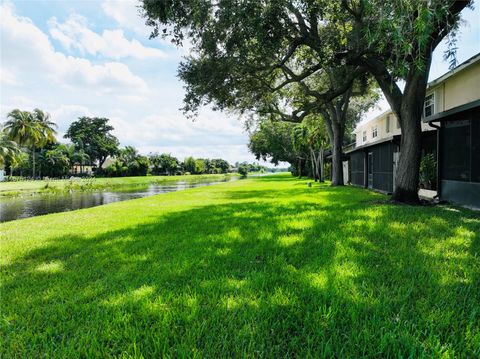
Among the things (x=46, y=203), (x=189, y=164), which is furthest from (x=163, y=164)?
(x=46, y=203)

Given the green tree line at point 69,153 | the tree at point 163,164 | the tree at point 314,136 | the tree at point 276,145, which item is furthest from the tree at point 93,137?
the tree at point 314,136

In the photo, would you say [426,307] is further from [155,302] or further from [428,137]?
[428,137]

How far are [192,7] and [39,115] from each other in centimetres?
6946

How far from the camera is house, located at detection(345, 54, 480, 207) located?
9141 millimetres

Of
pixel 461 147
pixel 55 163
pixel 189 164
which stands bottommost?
pixel 461 147

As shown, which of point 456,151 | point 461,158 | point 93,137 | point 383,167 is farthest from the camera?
point 93,137

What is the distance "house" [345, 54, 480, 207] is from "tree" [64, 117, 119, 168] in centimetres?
7932

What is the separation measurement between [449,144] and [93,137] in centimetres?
9010

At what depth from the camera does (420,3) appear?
5.72 m

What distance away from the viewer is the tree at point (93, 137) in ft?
273

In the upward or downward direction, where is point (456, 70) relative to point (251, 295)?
upward

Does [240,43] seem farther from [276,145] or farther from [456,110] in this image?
[276,145]

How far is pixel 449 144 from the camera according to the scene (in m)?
10.4

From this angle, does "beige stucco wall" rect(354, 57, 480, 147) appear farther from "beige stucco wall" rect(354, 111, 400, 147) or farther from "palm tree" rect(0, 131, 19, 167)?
"palm tree" rect(0, 131, 19, 167)
